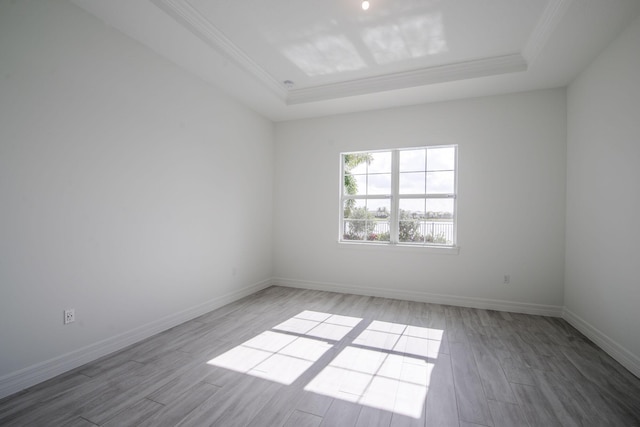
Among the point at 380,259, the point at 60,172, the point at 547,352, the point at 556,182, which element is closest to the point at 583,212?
the point at 556,182

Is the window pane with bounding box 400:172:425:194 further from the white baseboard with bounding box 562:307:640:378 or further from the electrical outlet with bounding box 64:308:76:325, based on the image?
the electrical outlet with bounding box 64:308:76:325

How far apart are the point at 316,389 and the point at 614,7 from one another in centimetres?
361

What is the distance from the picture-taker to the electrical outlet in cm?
233

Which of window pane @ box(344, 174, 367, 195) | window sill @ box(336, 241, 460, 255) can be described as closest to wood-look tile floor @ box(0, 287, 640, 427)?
window sill @ box(336, 241, 460, 255)

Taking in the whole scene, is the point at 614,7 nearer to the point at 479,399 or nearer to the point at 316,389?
the point at 479,399

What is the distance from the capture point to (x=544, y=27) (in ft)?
8.75

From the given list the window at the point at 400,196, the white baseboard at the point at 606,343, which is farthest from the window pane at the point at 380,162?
the white baseboard at the point at 606,343

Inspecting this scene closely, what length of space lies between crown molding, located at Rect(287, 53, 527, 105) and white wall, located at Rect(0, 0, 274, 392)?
4.24ft

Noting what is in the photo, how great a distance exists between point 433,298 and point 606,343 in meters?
1.78

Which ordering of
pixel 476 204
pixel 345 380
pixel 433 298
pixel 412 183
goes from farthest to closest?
1. pixel 412 183
2. pixel 433 298
3. pixel 476 204
4. pixel 345 380

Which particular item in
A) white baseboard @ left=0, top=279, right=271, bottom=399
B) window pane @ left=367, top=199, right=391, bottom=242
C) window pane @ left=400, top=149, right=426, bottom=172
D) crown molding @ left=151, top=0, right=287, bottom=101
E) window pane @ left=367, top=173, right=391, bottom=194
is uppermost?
crown molding @ left=151, top=0, right=287, bottom=101

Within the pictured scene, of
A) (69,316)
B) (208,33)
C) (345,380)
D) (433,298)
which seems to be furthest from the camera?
(433,298)

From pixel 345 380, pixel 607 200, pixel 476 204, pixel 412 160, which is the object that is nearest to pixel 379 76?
pixel 412 160

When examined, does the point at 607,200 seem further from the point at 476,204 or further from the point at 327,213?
the point at 327,213
